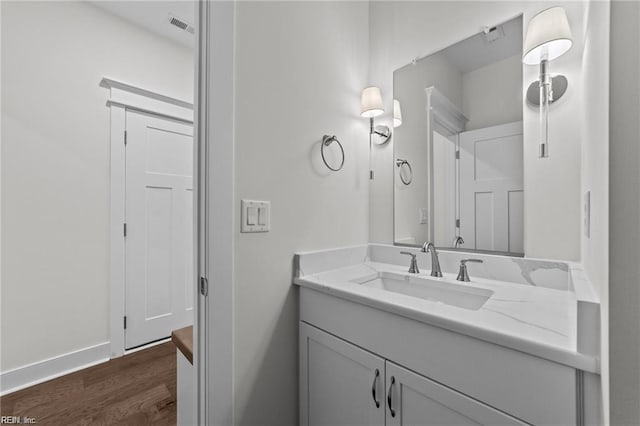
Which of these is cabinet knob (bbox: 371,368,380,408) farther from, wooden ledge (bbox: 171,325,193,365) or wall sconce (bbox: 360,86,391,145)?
wall sconce (bbox: 360,86,391,145)

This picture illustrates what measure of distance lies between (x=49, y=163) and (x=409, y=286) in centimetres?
249

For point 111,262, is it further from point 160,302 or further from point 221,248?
point 221,248

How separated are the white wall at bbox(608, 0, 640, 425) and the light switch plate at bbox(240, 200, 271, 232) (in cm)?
95

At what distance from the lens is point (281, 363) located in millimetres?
1185

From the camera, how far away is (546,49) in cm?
101

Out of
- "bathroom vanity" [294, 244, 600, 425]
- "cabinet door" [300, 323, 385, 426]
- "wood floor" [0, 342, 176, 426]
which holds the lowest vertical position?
"wood floor" [0, 342, 176, 426]

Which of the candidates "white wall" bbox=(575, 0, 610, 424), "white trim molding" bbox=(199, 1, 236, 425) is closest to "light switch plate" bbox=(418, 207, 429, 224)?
"white wall" bbox=(575, 0, 610, 424)

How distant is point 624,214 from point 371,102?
4.08 ft

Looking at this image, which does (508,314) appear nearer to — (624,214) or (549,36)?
(624,214)

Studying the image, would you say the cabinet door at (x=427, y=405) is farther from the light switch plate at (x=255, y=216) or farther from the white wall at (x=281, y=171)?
the light switch plate at (x=255, y=216)

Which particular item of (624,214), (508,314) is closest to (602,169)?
(624,214)

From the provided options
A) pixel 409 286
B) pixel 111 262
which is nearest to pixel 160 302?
pixel 111 262

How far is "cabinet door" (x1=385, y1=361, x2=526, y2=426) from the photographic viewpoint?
708 mm

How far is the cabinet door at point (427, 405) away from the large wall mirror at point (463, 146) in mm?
678
